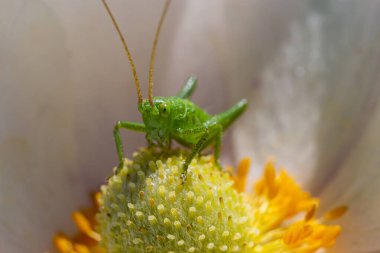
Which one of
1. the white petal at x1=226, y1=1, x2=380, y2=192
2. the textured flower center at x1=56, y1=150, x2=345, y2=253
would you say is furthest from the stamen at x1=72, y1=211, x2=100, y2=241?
the white petal at x1=226, y1=1, x2=380, y2=192

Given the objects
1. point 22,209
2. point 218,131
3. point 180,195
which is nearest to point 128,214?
point 180,195

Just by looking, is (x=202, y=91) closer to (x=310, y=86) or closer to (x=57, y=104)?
(x=310, y=86)

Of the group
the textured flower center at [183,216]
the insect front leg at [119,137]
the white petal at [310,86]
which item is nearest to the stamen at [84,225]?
the textured flower center at [183,216]

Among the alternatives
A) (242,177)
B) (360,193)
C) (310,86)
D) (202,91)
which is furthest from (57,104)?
(360,193)

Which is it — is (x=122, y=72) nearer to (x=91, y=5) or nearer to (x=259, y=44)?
(x=91, y=5)

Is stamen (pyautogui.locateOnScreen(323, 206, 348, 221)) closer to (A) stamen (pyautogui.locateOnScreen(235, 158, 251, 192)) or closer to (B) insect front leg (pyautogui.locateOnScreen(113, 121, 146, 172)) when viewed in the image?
(A) stamen (pyautogui.locateOnScreen(235, 158, 251, 192))

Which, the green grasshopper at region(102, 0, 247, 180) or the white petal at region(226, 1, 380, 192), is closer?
the green grasshopper at region(102, 0, 247, 180)

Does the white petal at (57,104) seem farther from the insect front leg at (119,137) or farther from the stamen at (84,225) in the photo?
the insect front leg at (119,137)
